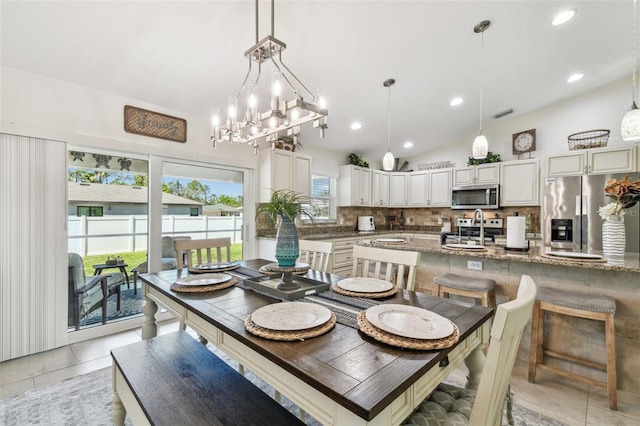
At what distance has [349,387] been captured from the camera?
774 mm

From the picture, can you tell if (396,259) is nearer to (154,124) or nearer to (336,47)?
(336,47)

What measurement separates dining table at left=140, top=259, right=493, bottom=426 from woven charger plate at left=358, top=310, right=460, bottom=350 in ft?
0.05

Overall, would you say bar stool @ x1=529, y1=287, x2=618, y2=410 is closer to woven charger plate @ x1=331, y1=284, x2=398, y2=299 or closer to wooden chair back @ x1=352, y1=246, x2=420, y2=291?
wooden chair back @ x1=352, y1=246, x2=420, y2=291

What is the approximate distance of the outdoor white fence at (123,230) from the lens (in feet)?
9.07

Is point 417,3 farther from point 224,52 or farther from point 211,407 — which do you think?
point 211,407

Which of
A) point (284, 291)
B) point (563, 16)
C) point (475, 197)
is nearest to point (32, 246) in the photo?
point (284, 291)

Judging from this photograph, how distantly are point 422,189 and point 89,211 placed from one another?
510 centimetres

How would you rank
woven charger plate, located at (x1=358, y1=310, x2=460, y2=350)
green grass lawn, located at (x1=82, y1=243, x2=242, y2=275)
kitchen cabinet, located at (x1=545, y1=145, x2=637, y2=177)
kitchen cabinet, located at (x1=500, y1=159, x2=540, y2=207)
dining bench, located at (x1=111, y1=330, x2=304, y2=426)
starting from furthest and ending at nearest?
kitchen cabinet, located at (x1=500, y1=159, x2=540, y2=207) → kitchen cabinet, located at (x1=545, y1=145, x2=637, y2=177) → green grass lawn, located at (x1=82, y1=243, x2=242, y2=275) → dining bench, located at (x1=111, y1=330, x2=304, y2=426) → woven charger plate, located at (x1=358, y1=310, x2=460, y2=350)

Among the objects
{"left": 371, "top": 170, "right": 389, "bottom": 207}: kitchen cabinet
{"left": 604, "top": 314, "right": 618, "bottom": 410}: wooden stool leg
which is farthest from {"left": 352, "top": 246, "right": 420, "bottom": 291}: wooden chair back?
{"left": 371, "top": 170, "right": 389, "bottom": 207}: kitchen cabinet

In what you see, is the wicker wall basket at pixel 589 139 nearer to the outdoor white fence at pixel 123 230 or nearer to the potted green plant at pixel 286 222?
the potted green plant at pixel 286 222

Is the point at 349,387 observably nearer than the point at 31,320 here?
Yes

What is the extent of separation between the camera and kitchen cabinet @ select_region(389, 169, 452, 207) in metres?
5.18

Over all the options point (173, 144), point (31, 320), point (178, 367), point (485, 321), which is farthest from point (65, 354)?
point (485, 321)

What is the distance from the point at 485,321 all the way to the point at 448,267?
147cm
